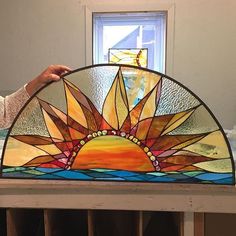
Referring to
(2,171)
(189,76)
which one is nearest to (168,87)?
(2,171)

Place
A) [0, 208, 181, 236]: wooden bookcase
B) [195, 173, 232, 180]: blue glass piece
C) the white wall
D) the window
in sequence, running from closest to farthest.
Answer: [195, 173, 232, 180]: blue glass piece
[0, 208, 181, 236]: wooden bookcase
the white wall
the window

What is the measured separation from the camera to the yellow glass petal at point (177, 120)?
0.68 m

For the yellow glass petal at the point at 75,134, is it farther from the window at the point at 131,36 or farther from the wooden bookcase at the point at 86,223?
the window at the point at 131,36

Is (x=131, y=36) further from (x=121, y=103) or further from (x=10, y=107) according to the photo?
(x=121, y=103)

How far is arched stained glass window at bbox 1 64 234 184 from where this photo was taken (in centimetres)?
68

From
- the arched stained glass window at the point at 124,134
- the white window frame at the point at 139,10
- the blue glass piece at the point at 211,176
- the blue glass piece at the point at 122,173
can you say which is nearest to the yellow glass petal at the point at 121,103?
the arched stained glass window at the point at 124,134

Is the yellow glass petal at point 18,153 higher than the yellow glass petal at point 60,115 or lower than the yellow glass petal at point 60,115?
lower

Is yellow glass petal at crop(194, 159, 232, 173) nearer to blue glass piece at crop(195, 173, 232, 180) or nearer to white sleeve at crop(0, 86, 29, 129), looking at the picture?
blue glass piece at crop(195, 173, 232, 180)

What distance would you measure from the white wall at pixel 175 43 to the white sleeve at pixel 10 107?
1.46 meters

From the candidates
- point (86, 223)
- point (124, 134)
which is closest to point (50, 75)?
point (124, 134)

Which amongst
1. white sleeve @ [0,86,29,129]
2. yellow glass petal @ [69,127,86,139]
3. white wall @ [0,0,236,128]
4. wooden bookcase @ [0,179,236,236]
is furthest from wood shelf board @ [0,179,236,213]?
white wall @ [0,0,236,128]

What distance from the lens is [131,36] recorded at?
7.67 feet

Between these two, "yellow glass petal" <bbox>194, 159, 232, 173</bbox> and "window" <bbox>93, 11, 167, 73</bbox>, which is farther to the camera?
"window" <bbox>93, 11, 167, 73</bbox>

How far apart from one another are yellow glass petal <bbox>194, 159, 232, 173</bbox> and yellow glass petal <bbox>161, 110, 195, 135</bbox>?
0.10m
